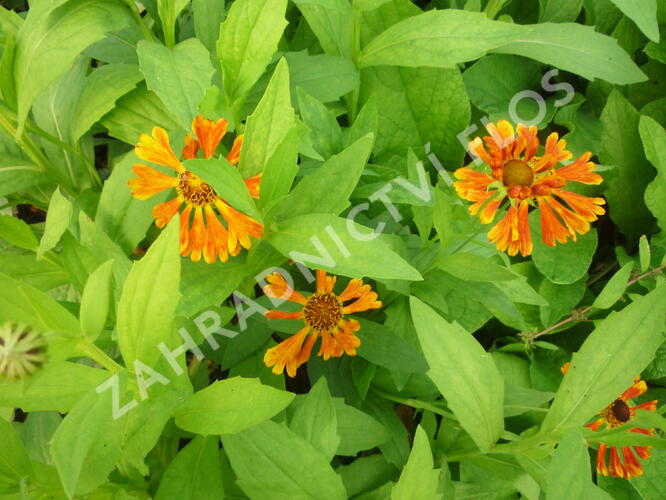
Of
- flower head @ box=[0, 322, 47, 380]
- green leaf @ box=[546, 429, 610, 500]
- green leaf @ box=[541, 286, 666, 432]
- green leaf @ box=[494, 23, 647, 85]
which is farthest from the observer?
green leaf @ box=[494, 23, 647, 85]

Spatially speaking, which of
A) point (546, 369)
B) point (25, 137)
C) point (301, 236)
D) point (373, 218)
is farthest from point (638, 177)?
point (25, 137)

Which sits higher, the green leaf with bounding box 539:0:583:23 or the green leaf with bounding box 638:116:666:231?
the green leaf with bounding box 539:0:583:23

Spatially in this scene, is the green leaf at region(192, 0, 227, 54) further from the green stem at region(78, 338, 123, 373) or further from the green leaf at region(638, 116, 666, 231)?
the green leaf at region(638, 116, 666, 231)

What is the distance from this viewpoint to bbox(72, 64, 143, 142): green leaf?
3.26 feet

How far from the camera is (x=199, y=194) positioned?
84 centimetres

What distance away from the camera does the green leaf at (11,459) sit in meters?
0.72

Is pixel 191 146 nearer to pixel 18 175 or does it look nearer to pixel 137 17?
pixel 137 17

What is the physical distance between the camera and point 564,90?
1374mm

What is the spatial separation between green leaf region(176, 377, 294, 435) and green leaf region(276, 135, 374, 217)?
24cm

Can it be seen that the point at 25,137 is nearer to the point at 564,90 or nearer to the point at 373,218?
the point at 373,218

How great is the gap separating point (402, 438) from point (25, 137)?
0.81 m

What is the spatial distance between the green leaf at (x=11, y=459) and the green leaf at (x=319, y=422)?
0.35m

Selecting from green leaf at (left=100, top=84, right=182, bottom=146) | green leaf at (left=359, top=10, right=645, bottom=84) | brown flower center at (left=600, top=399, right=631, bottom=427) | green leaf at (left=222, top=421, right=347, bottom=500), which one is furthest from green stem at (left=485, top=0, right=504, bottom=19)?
green leaf at (left=222, top=421, right=347, bottom=500)

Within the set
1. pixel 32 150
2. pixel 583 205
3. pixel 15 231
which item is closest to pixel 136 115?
pixel 32 150
